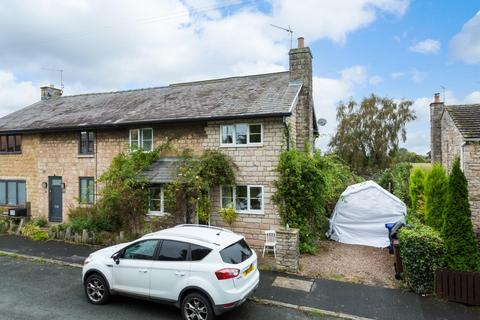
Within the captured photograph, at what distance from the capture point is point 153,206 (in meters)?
14.1

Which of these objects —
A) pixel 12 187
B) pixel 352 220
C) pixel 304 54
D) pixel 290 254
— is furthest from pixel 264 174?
pixel 12 187

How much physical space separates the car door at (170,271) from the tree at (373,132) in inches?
1101

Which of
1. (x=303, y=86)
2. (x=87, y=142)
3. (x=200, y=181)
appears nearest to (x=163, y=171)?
(x=200, y=181)

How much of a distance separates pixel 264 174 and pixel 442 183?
20.8 feet

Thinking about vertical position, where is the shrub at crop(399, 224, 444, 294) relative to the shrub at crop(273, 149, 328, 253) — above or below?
below

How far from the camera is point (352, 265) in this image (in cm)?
1073

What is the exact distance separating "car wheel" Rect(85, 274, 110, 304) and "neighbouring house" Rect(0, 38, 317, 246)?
19.1 ft

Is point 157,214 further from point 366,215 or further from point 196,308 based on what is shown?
point 366,215

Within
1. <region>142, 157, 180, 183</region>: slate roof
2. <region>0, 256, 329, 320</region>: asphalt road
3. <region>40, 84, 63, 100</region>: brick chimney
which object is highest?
<region>40, 84, 63, 100</region>: brick chimney

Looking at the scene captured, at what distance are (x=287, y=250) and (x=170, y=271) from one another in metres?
4.45

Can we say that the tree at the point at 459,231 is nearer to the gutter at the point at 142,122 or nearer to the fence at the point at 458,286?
the fence at the point at 458,286

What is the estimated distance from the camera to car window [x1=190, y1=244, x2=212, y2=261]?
6541 millimetres

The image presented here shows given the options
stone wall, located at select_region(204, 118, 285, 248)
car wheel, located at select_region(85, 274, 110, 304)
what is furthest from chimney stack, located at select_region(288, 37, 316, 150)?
car wheel, located at select_region(85, 274, 110, 304)

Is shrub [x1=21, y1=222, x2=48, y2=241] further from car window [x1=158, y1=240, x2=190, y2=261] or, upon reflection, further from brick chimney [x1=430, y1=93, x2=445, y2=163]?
brick chimney [x1=430, y1=93, x2=445, y2=163]
